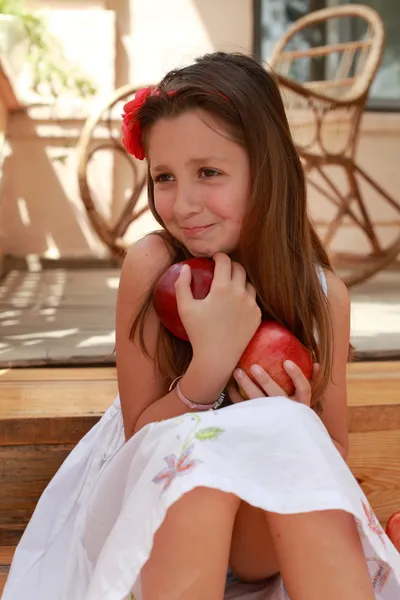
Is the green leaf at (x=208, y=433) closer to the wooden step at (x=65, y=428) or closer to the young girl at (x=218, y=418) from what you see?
the young girl at (x=218, y=418)

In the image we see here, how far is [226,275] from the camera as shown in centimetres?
130

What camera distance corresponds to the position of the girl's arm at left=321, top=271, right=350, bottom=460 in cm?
141

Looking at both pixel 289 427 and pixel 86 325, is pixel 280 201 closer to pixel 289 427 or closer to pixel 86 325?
pixel 289 427

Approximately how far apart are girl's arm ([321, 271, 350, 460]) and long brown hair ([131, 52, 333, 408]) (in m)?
0.02

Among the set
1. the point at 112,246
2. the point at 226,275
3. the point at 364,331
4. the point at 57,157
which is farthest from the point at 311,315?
the point at 57,157

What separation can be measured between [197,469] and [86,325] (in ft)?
5.38

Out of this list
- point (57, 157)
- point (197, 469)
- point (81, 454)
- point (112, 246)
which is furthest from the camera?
point (57, 157)

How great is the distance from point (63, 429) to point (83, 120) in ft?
9.51

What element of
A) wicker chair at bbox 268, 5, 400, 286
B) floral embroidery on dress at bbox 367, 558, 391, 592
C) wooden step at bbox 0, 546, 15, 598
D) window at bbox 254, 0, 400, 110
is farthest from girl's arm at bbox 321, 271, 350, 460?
window at bbox 254, 0, 400, 110

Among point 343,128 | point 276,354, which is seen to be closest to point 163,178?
point 276,354

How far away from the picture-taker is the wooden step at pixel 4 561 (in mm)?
1461

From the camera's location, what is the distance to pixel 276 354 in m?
1.25

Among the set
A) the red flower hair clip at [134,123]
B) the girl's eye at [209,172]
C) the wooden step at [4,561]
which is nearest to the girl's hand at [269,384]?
the girl's eye at [209,172]

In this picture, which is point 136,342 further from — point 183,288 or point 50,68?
point 50,68
